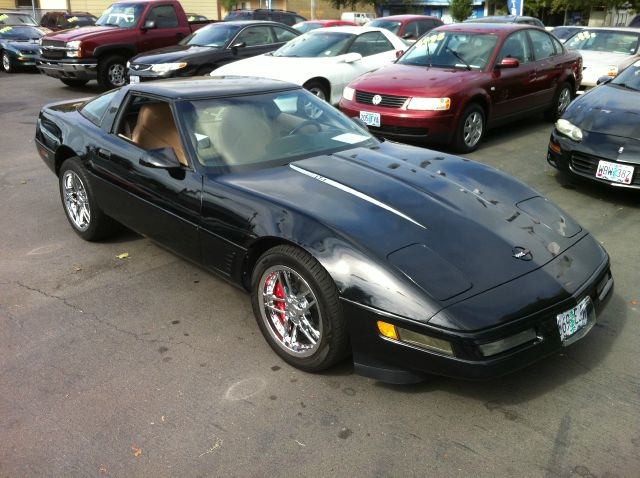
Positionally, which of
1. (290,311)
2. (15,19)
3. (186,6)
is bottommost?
(290,311)

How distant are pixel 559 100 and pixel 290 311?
7.63 metres

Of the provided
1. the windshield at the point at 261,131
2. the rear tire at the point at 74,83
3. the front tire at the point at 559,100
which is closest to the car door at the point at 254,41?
the rear tire at the point at 74,83

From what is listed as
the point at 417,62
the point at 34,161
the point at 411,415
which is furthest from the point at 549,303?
the point at 34,161

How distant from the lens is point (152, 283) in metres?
4.14

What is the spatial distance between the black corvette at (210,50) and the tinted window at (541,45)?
518 centimetres

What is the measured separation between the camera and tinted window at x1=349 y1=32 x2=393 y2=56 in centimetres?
1016

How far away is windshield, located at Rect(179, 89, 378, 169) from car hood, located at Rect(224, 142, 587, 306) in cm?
19

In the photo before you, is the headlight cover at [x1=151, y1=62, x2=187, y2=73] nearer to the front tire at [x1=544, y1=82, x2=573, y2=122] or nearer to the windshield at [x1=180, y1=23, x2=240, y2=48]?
the windshield at [x1=180, y1=23, x2=240, y2=48]

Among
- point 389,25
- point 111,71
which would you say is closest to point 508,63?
point 389,25

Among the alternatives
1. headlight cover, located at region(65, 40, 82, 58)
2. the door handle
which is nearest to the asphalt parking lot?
the door handle

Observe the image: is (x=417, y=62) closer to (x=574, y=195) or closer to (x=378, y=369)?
(x=574, y=195)

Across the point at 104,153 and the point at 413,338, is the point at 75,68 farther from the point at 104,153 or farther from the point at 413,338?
the point at 413,338

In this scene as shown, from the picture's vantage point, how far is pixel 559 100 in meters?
9.19

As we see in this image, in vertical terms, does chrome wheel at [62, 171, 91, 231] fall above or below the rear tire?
below
